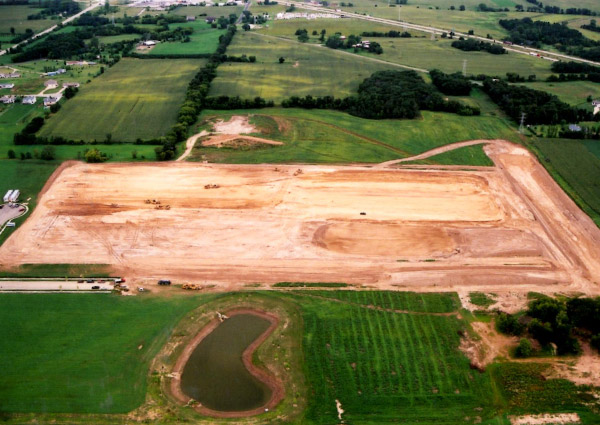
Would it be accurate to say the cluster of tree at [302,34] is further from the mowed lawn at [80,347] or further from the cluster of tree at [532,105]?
the mowed lawn at [80,347]

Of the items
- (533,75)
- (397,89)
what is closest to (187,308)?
(397,89)

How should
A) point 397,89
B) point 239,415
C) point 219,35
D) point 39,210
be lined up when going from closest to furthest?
point 239,415, point 39,210, point 397,89, point 219,35

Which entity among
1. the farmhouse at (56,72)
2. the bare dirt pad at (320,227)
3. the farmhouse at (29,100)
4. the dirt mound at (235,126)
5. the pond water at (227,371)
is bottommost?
the pond water at (227,371)

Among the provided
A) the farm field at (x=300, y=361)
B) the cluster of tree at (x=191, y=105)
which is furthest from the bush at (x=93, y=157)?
the farm field at (x=300, y=361)

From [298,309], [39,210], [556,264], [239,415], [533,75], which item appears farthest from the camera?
[533,75]

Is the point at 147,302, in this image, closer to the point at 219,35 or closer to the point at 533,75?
the point at 533,75

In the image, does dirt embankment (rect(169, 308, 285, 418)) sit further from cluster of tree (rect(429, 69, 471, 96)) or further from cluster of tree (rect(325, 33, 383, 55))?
cluster of tree (rect(325, 33, 383, 55))
